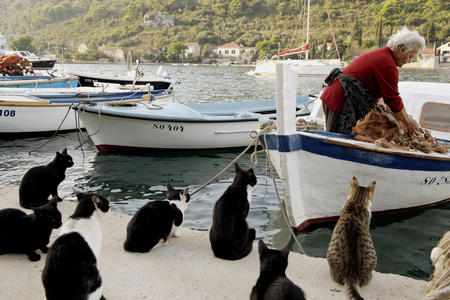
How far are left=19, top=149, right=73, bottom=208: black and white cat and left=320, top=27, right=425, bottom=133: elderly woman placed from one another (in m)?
3.81

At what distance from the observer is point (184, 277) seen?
3.44 meters

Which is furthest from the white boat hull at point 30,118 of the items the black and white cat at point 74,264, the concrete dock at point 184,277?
the black and white cat at point 74,264

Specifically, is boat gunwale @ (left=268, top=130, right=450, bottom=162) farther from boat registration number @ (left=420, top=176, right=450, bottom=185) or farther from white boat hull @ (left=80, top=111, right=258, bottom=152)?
white boat hull @ (left=80, top=111, right=258, bottom=152)

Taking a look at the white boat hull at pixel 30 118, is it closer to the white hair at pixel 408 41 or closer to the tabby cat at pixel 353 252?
the white hair at pixel 408 41

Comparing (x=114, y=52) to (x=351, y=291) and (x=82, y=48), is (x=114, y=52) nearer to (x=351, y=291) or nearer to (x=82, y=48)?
(x=82, y=48)

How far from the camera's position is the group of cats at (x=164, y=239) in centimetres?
270

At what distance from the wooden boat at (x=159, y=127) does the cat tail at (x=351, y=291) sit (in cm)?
667

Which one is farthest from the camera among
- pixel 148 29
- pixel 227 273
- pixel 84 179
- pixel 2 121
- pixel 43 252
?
pixel 148 29

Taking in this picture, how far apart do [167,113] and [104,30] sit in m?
188

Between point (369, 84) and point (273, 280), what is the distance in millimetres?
3587

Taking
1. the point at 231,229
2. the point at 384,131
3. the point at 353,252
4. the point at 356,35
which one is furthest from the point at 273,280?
the point at 356,35

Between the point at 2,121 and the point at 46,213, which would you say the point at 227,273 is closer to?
the point at 46,213

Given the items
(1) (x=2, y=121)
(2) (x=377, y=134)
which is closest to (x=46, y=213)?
(2) (x=377, y=134)

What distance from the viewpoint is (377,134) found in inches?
210
